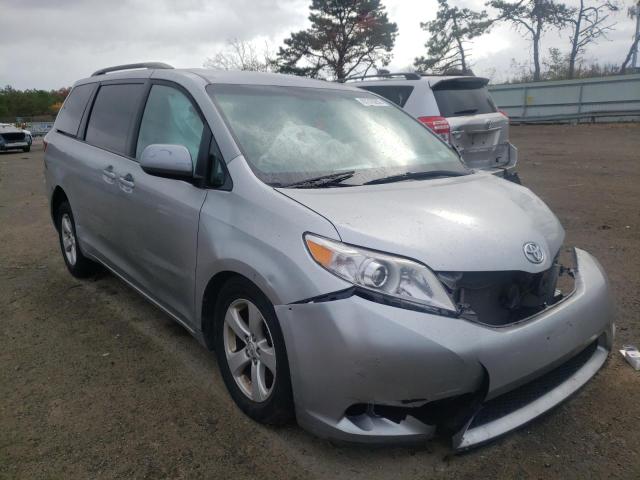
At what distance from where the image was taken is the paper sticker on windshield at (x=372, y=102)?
3.63 metres

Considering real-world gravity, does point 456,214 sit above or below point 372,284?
above

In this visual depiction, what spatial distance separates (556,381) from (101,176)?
10.4 feet

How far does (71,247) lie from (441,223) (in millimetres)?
3673

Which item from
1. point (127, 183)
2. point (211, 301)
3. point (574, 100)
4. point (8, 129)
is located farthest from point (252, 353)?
point (574, 100)

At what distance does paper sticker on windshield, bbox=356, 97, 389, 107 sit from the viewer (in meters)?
3.63

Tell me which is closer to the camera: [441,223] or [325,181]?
[441,223]

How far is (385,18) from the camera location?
3312cm

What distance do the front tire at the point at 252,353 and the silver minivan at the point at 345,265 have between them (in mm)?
10

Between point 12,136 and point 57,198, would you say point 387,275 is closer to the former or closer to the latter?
point 57,198

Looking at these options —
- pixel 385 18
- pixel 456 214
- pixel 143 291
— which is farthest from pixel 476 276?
pixel 385 18

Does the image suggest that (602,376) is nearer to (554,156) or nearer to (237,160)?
(237,160)

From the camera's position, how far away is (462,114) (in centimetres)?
661

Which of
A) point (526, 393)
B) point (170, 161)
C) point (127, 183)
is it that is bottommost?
point (526, 393)

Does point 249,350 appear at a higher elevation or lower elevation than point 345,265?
lower
